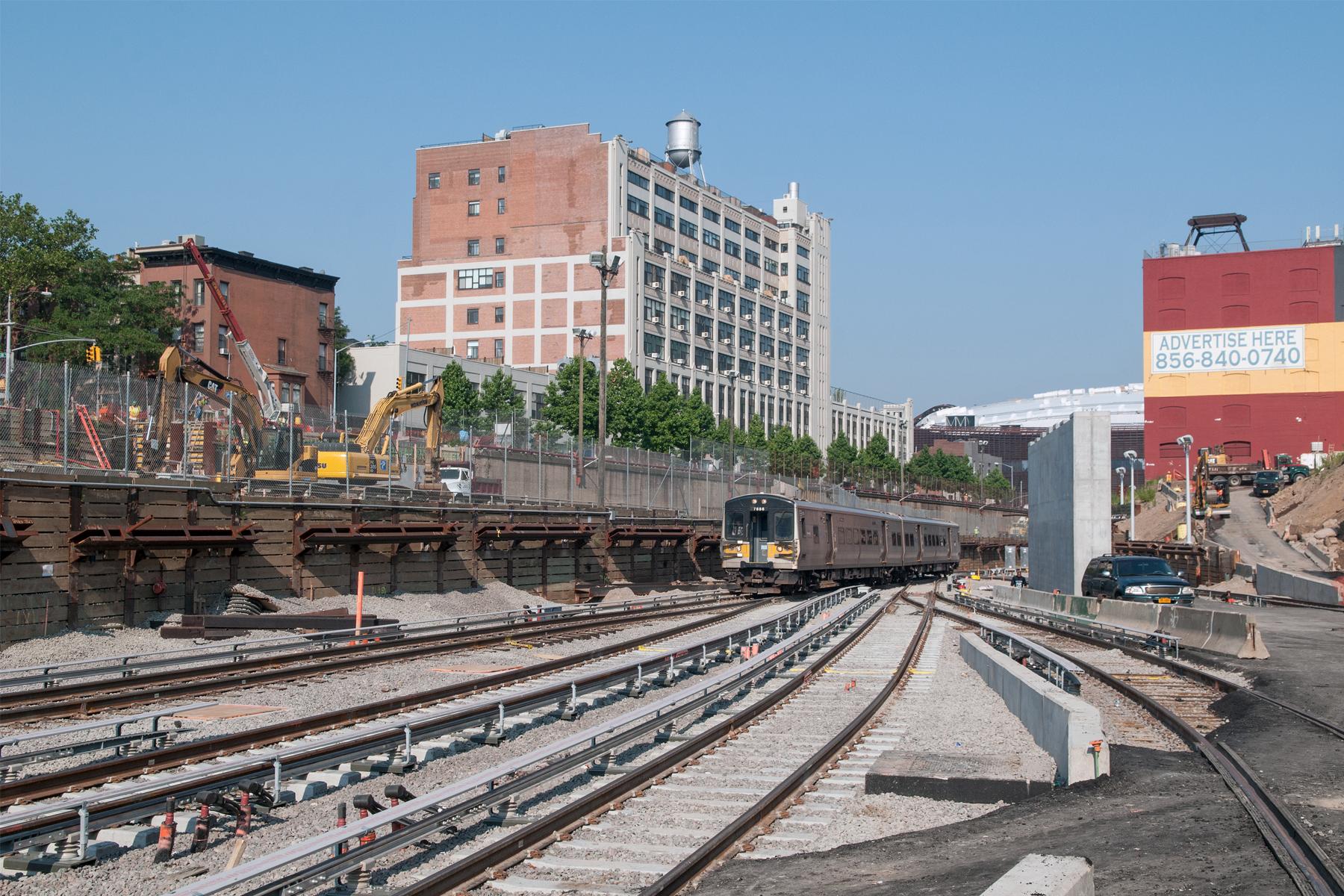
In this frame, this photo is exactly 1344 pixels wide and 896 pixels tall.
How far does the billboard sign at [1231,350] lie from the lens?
87938 millimetres

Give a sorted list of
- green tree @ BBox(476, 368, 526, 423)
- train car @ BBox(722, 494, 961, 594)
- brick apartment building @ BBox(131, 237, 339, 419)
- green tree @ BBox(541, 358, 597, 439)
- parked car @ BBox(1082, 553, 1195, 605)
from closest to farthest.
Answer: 1. parked car @ BBox(1082, 553, 1195, 605)
2. train car @ BBox(722, 494, 961, 594)
3. brick apartment building @ BBox(131, 237, 339, 419)
4. green tree @ BBox(541, 358, 597, 439)
5. green tree @ BBox(476, 368, 526, 423)

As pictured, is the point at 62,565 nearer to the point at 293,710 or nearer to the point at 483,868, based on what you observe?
the point at 293,710

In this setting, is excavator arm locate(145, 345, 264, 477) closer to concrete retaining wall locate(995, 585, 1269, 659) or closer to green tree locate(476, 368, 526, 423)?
concrete retaining wall locate(995, 585, 1269, 659)

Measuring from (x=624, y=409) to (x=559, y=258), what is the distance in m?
21.9

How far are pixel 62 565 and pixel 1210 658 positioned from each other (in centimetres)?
2008

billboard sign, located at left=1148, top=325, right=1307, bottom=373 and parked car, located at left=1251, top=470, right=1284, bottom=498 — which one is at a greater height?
billboard sign, located at left=1148, top=325, right=1307, bottom=373

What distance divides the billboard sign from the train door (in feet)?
201

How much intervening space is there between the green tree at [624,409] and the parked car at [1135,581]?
49.4 metres

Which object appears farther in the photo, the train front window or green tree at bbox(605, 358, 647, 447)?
green tree at bbox(605, 358, 647, 447)

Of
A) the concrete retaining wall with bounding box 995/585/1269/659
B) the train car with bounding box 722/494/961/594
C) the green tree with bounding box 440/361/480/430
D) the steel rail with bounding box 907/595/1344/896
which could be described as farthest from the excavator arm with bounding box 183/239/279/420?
the steel rail with bounding box 907/595/1344/896

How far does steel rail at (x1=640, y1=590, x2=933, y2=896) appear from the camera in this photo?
297 inches

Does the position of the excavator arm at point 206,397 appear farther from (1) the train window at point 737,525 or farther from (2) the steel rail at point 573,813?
(2) the steel rail at point 573,813

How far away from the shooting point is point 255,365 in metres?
52.7

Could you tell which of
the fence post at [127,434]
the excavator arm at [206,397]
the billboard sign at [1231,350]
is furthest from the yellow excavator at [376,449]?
the billboard sign at [1231,350]
